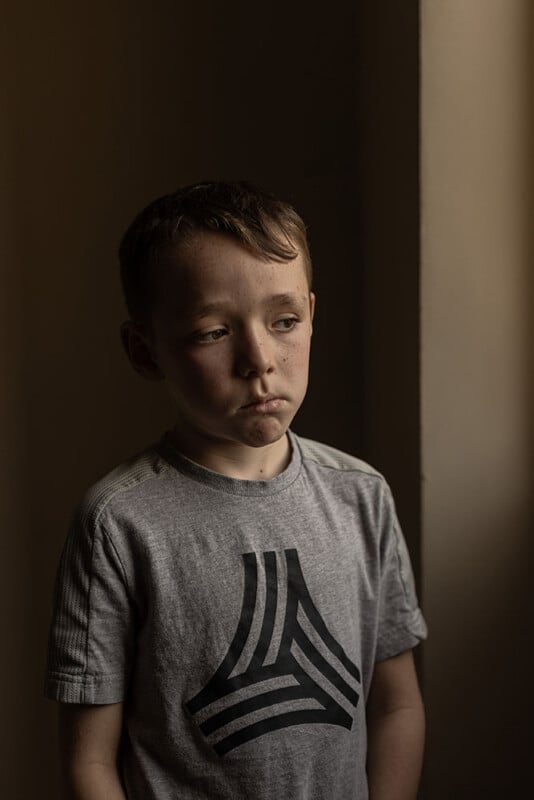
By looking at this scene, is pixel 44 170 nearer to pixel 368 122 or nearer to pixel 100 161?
pixel 100 161

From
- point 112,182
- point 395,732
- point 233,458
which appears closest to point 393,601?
point 395,732

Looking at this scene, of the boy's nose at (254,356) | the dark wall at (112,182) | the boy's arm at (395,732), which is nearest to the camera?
the boy's nose at (254,356)

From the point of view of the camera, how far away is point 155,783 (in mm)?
879

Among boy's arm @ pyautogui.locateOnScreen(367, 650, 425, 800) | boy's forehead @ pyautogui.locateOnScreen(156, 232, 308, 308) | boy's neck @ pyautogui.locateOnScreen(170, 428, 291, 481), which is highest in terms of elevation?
boy's forehead @ pyautogui.locateOnScreen(156, 232, 308, 308)

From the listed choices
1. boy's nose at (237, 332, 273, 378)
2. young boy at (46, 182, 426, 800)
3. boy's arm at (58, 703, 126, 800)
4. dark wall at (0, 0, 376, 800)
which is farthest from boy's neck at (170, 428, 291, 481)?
dark wall at (0, 0, 376, 800)

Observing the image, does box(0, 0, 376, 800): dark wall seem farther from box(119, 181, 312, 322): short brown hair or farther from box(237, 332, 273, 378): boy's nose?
box(237, 332, 273, 378): boy's nose

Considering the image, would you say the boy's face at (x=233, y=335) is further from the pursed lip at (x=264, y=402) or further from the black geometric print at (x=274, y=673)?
the black geometric print at (x=274, y=673)

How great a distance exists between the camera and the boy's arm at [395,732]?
993 mm

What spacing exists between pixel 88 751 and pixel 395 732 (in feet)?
1.07

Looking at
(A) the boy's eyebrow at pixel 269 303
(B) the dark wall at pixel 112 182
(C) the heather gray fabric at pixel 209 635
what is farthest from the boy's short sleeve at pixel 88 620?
(B) the dark wall at pixel 112 182

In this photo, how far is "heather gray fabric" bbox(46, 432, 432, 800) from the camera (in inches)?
34.3

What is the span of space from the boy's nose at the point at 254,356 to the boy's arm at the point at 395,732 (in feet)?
1.23

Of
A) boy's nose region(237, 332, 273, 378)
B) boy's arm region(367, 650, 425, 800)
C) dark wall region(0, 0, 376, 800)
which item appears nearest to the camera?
boy's nose region(237, 332, 273, 378)

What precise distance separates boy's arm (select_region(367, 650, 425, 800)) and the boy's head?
320 millimetres
